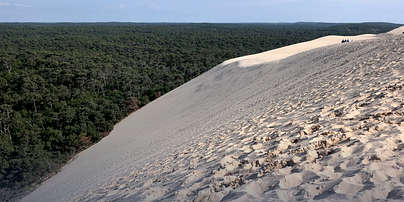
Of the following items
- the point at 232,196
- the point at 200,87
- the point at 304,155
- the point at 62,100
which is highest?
the point at 304,155

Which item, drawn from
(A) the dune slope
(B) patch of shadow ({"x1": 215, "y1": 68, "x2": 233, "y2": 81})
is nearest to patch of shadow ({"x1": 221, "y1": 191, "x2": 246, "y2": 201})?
(A) the dune slope

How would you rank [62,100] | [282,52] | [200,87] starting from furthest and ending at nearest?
[282,52]
[62,100]
[200,87]

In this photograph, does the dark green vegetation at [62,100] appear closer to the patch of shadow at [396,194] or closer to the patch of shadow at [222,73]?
the patch of shadow at [222,73]

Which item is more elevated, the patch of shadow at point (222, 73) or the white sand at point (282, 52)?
the white sand at point (282, 52)

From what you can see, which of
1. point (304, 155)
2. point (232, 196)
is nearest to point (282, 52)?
point (304, 155)

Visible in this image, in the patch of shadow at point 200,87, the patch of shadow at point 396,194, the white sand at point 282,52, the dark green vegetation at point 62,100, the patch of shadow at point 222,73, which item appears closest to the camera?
the patch of shadow at point 396,194

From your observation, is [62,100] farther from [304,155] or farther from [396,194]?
[396,194]

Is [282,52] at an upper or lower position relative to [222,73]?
upper

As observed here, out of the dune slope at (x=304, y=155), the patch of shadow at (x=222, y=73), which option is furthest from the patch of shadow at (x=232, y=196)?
the patch of shadow at (x=222, y=73)

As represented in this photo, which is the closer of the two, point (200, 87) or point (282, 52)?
point (200, 87)

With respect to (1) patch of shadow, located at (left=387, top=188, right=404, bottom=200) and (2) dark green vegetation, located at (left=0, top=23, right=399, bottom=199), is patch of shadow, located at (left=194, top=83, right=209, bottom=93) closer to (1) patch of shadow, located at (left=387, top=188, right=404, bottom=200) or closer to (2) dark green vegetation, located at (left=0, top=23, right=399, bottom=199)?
(2) dark green vegetation, located at (left=0, top=23, right=399, bottom=199)

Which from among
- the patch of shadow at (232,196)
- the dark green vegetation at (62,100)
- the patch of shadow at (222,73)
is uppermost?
Result: the patch of shadow at (232,196)

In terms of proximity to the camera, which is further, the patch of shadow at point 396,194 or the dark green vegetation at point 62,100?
the dark green vegetation at point 62,100

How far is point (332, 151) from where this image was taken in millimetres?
4086
